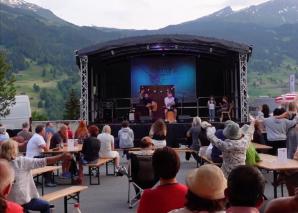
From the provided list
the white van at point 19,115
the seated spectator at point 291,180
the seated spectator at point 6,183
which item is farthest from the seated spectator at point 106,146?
the white van at point 19,115

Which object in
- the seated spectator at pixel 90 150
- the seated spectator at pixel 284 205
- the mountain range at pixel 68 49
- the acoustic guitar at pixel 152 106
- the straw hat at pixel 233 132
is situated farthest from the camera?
the mountain range at pixel 68 49

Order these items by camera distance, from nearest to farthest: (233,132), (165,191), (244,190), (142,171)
A: (244,190) → (165,191) → (233,132) → (142,171)

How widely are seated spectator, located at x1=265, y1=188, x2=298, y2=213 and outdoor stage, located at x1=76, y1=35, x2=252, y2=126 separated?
1896cm

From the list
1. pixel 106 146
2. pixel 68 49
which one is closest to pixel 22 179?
pixel 106 146

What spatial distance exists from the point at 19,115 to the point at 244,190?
23.9m

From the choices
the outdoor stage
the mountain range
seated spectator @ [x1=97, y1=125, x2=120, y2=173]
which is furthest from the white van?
the mountain range

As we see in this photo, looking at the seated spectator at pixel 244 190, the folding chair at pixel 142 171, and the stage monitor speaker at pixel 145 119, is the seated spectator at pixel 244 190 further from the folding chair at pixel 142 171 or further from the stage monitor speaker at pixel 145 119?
the stage monitor speaker at pixel 145 119

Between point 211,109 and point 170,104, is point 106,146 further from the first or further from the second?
point 170,104

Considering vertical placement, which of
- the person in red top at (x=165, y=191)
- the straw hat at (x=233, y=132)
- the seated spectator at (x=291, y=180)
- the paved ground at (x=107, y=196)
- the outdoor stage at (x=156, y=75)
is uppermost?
the outdoor stage at (x=156, y=75)

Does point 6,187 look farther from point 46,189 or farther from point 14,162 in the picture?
point 46,189

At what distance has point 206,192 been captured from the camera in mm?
3451

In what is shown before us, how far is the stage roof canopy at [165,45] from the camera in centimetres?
2211

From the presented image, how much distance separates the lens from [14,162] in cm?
679

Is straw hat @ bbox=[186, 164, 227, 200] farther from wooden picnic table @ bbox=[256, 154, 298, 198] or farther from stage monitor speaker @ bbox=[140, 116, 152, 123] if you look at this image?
stage monitor speaker @ bbox=[140, 116, 152, 123]
